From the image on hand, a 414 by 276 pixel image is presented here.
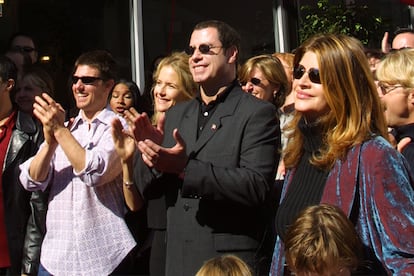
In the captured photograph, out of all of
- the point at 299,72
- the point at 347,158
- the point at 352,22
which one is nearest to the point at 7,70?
the point at 299,72

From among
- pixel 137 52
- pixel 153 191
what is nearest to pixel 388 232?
pixel 153 191

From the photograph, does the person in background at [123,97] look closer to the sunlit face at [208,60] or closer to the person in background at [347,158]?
the sunlit face at [208,60]

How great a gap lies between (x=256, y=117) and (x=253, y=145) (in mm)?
152

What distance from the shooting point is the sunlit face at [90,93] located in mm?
4105

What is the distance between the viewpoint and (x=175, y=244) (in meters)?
3.41

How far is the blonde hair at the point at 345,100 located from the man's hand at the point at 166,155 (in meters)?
0.66

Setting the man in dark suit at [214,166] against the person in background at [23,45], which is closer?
the man in dark suit at [214,166]

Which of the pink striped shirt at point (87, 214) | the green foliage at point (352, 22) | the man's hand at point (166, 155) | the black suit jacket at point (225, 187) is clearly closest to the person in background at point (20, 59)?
the pink striped shirt at point (87, 214)

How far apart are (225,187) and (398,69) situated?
1.25 m

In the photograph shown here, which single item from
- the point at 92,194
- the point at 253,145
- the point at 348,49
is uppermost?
the point at 348,49

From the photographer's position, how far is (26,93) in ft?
16.3

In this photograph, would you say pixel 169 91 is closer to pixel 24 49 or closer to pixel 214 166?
pixel 214 166

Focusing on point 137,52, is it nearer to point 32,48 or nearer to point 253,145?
point 32,48

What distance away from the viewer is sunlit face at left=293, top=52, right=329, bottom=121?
9.03 feet
